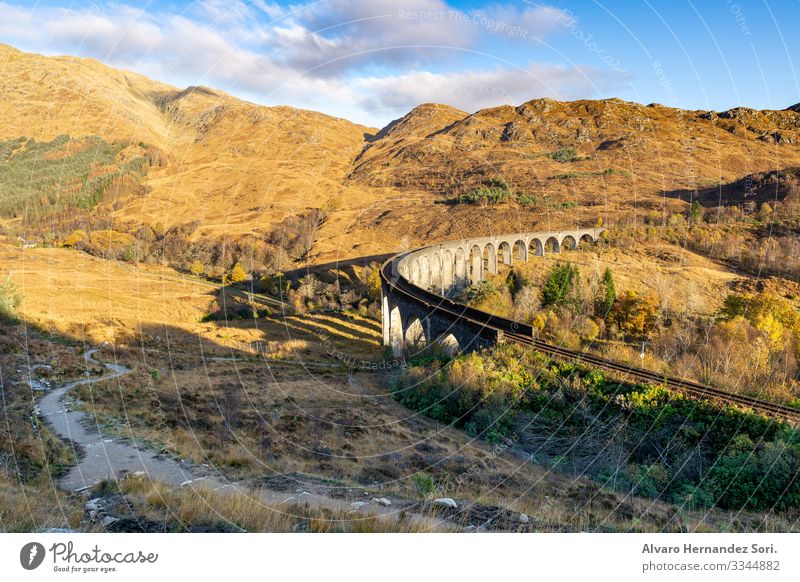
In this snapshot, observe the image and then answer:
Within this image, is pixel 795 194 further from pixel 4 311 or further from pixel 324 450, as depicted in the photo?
pixel 4 311

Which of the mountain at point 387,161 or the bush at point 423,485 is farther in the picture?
the mountain at point 387,161

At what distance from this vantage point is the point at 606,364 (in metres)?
21.9

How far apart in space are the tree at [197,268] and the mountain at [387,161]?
41.9 feet

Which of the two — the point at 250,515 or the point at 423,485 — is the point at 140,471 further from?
the point at 423,485

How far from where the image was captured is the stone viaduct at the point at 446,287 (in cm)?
3125

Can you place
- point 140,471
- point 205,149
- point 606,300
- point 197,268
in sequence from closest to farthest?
point 140,471, point 606,300, point 197,268, point 205,149

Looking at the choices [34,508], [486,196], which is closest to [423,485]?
[34,508]

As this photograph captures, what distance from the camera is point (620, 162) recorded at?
465ft

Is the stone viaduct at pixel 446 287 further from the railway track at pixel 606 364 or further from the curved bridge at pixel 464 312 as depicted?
the railway track at pixel 606 364

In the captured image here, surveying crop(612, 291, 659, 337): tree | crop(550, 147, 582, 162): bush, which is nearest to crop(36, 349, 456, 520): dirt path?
crop(612, 291, 659, 337): tree

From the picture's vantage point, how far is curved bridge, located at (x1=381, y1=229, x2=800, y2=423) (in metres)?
19.8

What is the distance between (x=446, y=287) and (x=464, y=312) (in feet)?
130

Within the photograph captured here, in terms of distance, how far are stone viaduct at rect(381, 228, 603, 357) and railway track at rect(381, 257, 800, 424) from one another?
4.7 inches

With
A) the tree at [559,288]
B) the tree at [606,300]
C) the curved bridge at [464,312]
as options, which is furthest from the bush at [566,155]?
the tree at [606,300]
